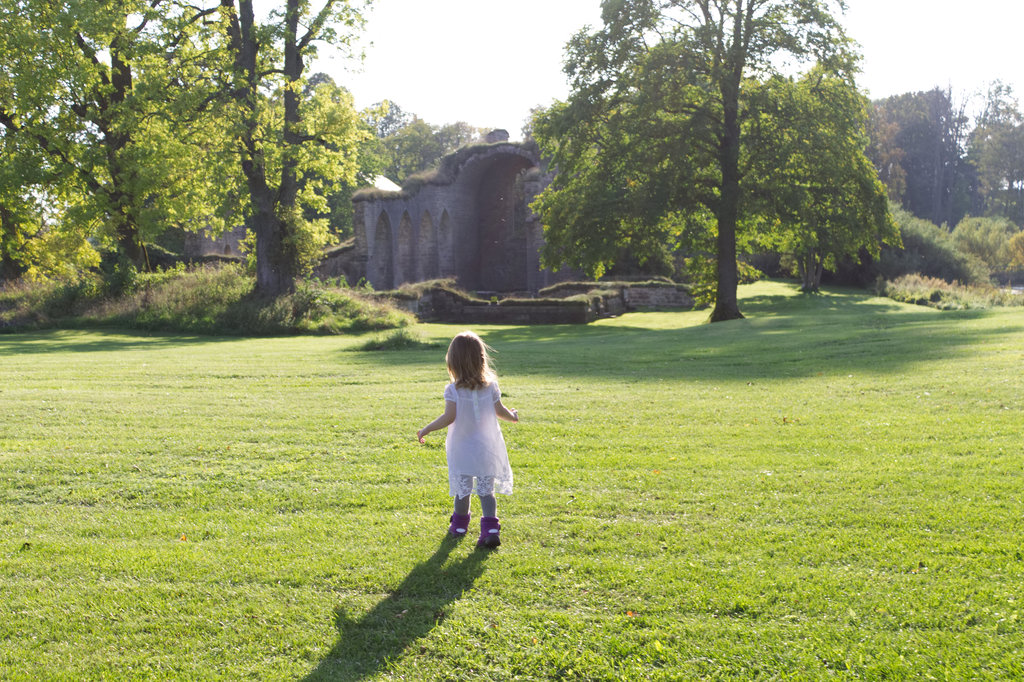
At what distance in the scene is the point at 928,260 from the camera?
37.3 metres

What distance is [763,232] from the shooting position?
24.7 meters

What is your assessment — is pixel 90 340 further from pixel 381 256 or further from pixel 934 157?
pixel 934 157

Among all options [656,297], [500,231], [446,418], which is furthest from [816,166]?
[500,231]

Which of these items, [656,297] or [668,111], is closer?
[668,111]

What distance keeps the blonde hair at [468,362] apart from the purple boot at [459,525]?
2.38ft

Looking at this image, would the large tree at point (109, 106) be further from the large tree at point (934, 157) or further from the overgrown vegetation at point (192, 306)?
the large tree at point (934, 157)

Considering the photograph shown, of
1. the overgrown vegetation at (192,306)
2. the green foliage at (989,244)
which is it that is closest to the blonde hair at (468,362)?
the overgrown vegetation at (192,306)

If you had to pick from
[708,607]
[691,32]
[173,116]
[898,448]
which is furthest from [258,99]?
[708,607]

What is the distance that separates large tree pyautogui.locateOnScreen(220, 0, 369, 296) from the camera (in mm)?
20497

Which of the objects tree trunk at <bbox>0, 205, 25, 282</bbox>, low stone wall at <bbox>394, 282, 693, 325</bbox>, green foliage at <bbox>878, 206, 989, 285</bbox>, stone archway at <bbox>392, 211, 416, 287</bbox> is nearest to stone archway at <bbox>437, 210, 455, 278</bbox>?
stone archway at <bbox>392, 211, 416, 287</bbox>

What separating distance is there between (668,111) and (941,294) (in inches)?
573

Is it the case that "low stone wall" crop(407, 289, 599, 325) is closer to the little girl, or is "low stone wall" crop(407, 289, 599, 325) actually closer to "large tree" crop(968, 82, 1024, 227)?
the little girl

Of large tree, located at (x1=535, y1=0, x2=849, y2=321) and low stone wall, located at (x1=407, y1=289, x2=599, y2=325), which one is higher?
large tree, located at (x1=535, y1=0, x2=849, y2=321)

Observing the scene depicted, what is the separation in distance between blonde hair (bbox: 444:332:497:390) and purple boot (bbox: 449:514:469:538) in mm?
726
